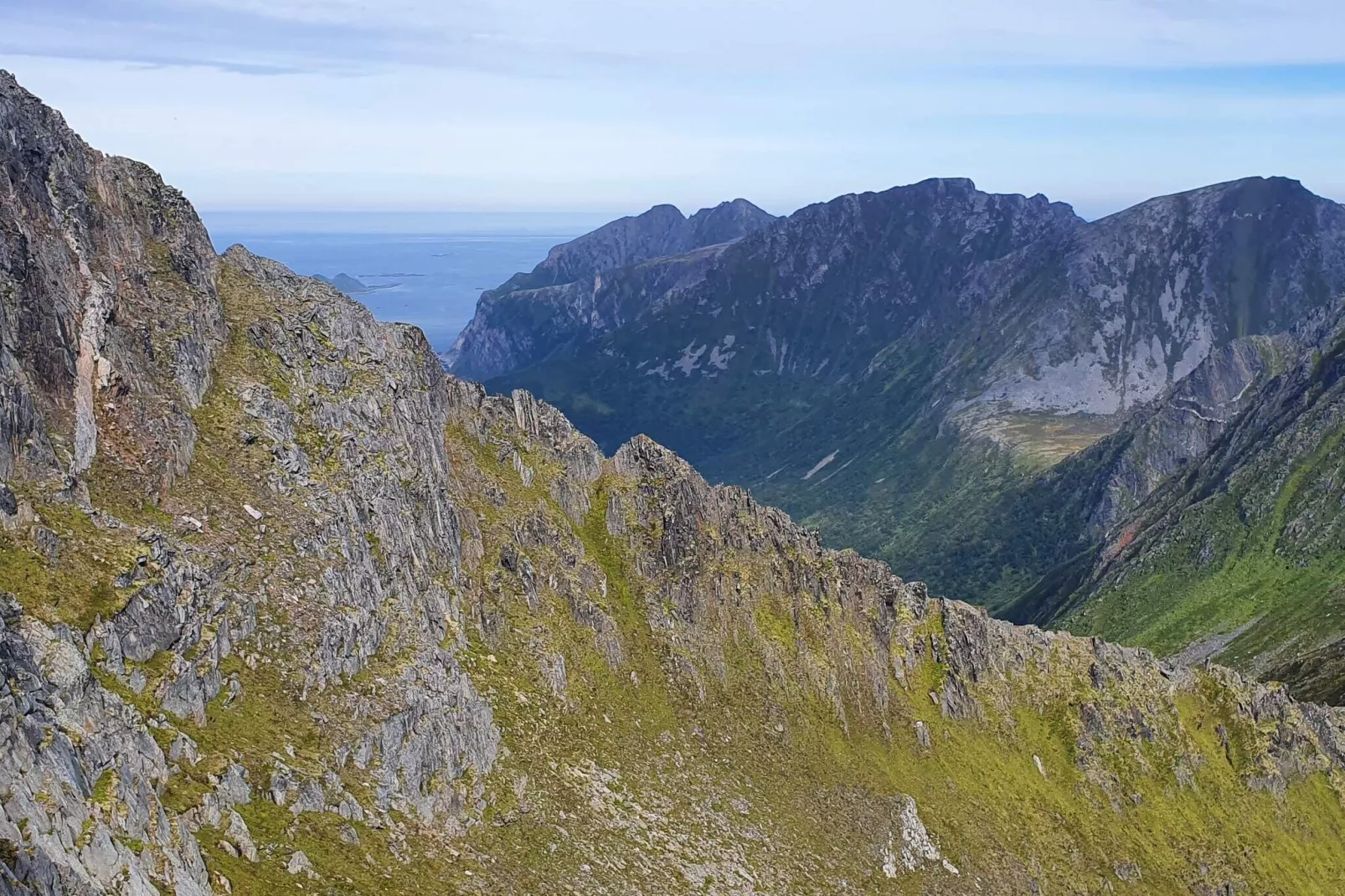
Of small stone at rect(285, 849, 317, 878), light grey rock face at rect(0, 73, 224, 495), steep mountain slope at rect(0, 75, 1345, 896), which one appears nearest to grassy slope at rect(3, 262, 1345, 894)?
steep mountain slope at rect(0, 75, 1345, 896)

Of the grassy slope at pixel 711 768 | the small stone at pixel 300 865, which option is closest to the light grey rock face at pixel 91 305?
the grassy slope at pixel 711 768

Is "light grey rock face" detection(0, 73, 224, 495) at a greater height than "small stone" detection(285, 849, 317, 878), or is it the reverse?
"light grey rock face" detection(0, 73, 224, 495)

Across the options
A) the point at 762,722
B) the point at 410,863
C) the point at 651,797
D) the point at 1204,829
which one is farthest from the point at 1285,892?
the point at 410,863

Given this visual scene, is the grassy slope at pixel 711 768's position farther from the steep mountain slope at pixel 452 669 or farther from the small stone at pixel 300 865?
the small stone at pixel 300 865

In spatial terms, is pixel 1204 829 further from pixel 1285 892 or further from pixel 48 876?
pixel 48 876

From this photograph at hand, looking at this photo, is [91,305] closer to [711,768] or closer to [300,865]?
[300,865]

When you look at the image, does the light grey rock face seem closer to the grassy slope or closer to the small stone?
the grassy slope

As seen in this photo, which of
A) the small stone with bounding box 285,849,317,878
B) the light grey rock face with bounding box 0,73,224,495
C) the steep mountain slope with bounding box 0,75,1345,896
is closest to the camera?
the small stone with bounding box 285,849,317,878
